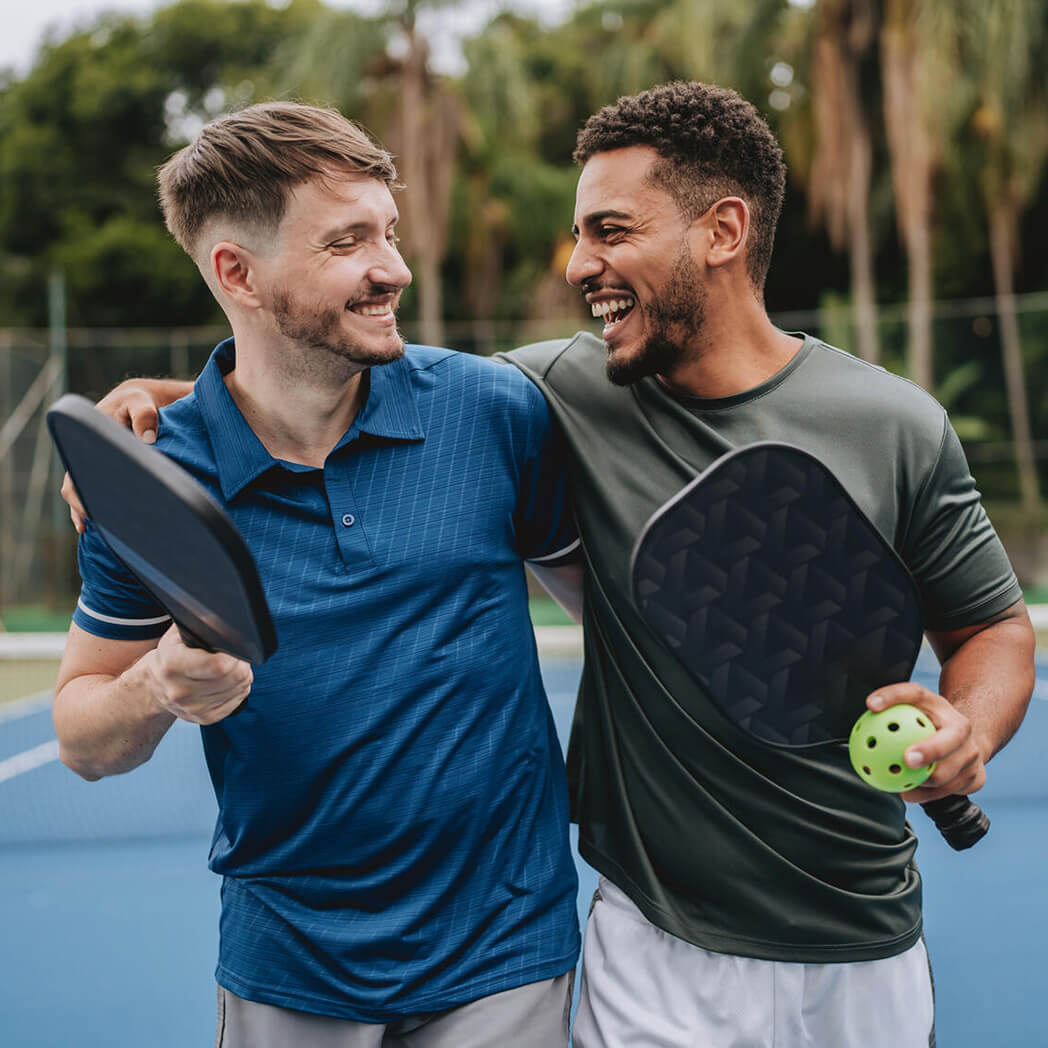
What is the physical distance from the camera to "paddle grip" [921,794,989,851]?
1796 mm

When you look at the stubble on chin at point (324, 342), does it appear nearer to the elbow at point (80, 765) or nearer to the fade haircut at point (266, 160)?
the fade haircut at point (266, 160)

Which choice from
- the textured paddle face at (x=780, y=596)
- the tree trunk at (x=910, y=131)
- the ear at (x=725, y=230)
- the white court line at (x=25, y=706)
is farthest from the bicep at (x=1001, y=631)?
the tree trunk at (x=910, y=131)

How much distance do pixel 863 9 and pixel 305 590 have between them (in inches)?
609

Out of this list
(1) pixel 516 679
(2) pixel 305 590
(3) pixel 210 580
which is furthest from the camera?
(1) pixel 516 679

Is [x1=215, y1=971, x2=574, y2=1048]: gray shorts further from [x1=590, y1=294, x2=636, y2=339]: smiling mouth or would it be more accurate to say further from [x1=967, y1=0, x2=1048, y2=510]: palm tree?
[x1=967, y1=0, x2=1048, y2=510]: palm tree

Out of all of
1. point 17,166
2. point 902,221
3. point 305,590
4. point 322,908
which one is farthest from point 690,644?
point 17,166

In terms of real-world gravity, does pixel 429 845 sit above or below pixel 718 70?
below

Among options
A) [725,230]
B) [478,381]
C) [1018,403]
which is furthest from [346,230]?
[1018,403]

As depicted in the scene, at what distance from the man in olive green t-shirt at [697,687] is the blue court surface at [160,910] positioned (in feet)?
7.80

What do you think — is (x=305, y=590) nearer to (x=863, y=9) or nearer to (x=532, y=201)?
(x=863, y=9)

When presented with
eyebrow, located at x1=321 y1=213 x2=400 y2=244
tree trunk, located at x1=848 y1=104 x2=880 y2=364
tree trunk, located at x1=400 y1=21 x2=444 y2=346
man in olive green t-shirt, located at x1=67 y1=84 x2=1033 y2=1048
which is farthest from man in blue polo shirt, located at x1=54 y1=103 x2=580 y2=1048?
tree trunk, located at x1=400 y1=21 x2=444 y2=346

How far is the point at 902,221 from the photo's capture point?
15883 mm

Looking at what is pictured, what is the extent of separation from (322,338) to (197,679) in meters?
0.70

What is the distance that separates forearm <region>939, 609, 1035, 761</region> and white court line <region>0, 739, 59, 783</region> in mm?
6702
